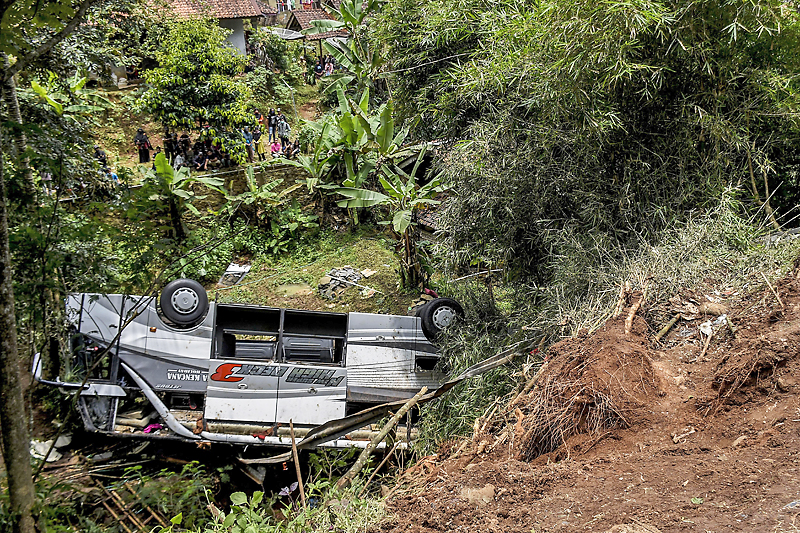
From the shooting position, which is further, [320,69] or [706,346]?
[320,69]

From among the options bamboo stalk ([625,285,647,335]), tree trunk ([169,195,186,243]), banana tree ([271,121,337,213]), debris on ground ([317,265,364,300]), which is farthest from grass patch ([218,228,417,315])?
bamboo stalk ([625,285,647,335])

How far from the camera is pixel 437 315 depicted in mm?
8289

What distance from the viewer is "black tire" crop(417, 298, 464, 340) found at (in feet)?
27.0

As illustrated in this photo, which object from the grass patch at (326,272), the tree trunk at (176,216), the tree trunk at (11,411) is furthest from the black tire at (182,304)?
A: the tree trunk at (176,216)

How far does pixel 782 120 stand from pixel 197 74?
12.6 metres

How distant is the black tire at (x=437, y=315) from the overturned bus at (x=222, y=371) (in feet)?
0.05

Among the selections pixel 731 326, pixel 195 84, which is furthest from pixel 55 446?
pixel 195 84

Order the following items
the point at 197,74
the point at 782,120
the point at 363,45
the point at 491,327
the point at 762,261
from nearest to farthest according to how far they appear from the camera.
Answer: the point at 762,261 → the point at 782,120 → the point at 491,327 → the point at 197,74 → the point at 363,45

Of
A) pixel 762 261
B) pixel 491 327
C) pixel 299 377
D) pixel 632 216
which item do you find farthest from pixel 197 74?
pixel 762 261

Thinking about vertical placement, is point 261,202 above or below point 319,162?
below

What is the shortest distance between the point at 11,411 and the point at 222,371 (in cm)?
451

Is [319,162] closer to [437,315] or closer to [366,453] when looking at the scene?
[437,315]

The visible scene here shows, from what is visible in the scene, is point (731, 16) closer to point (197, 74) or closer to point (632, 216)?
point (632, 216)

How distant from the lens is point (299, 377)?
7.83 metres
